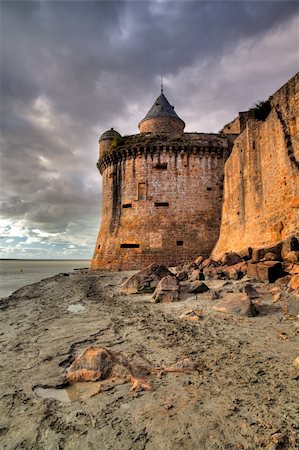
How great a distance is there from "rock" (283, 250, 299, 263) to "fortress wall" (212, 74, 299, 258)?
84 cm

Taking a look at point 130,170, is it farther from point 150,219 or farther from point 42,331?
point 42,331

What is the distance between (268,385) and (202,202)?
14436 millimetres

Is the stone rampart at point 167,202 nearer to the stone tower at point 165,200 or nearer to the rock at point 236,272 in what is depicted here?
the stone tower at point 165,200

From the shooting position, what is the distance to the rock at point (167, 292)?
6.66 meters

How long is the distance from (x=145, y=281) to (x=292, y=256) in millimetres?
4103

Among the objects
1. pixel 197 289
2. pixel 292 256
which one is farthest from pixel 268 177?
pixel 197 289

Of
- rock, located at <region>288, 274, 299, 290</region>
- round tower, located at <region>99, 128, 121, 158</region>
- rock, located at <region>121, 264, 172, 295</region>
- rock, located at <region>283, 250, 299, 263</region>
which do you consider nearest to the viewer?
rock, located at <region>288, 274, 299, 290</region>

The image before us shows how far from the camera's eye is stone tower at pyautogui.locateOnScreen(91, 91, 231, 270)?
16203 mm

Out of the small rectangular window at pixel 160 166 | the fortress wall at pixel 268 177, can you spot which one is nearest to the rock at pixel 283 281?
the fortress wall at pixel 268 177

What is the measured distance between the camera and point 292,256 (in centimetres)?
709

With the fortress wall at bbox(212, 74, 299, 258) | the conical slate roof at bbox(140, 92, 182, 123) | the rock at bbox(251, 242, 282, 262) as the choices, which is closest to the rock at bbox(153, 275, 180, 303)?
the rock at bbox(251, 242, 282, 262)

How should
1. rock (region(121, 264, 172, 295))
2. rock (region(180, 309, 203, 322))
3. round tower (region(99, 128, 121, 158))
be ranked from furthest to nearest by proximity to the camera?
round tower (region(99, 128, 121, 158))
rock (region(121, 264, 172, 295))
rock (region(180, 309, 203, 322))

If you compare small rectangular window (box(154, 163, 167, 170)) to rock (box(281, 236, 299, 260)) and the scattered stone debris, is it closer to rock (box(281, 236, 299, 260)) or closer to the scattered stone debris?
rock (box(281, 236, 299, 260))

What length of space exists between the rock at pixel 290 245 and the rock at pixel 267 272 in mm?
611
